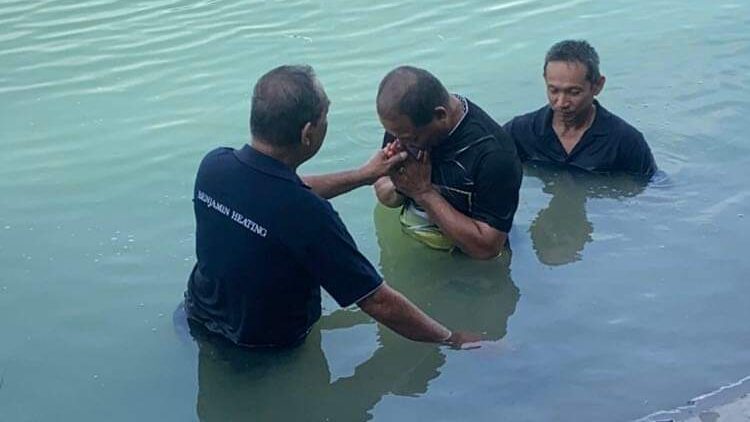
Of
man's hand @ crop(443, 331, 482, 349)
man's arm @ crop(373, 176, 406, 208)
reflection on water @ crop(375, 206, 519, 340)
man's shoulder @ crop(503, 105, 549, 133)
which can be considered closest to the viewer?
man's hand @ crop(443, 331, 482, 349)

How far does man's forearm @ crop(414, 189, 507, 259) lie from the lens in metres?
5.25

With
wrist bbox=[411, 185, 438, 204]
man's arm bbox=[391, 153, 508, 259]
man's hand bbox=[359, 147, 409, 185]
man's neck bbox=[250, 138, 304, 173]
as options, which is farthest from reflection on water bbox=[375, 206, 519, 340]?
man's neck bbox=[250, 138, 304, 173]

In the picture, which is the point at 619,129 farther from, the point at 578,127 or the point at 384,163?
the point at 384,163

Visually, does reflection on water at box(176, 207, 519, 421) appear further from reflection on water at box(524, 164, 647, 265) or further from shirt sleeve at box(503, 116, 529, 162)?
shirt sleeve at box(503, 116, 529, 162)

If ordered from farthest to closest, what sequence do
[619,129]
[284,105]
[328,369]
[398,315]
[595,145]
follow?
[595,145] < [619,129] < [328,369] < [398,315] < [284,105]

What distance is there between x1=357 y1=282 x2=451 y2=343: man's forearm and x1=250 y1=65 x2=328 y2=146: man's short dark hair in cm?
70

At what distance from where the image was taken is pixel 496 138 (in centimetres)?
526

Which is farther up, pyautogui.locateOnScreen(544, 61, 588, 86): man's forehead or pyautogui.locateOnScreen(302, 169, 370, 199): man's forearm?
pyautogui.locateOnScreen(544, 61, 588, 86): man's forehead

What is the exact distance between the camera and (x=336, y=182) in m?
5.39

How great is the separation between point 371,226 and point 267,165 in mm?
2146

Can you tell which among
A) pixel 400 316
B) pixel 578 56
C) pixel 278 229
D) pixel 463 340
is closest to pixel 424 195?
pixel 463 340

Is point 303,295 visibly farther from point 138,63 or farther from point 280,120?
point 138,63

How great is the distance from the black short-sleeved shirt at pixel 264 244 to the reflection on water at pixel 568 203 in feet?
6.61

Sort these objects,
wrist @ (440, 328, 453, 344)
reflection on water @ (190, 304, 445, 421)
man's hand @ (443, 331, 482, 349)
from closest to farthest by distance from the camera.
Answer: reflection on water @ (190, 304, 445, 421) < wrist @ (440, 328, 453, 344) < man's hand @ (443, 331, 482, 349)
